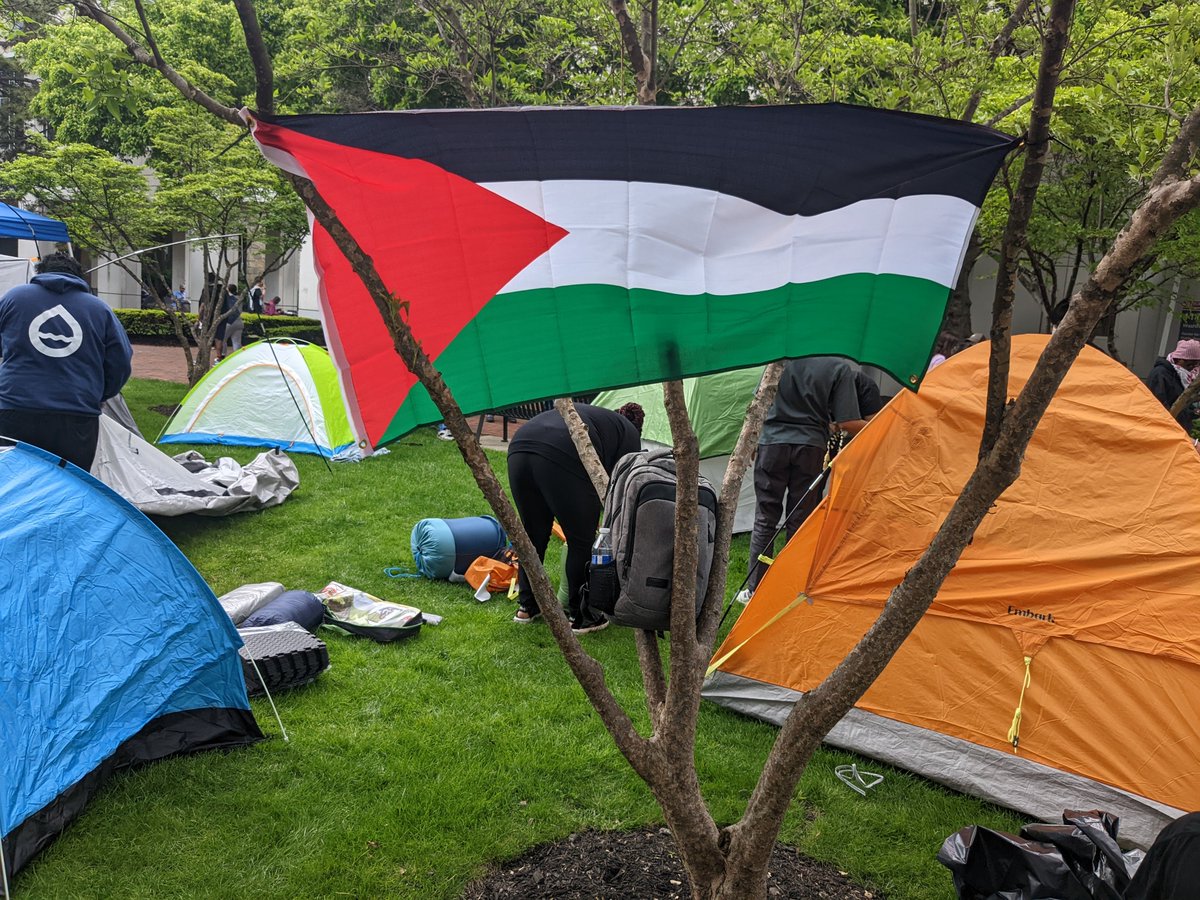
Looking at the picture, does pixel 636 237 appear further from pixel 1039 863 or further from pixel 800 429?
pixel 800 429

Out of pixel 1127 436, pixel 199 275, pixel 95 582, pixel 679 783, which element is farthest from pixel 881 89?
pixel 199 275

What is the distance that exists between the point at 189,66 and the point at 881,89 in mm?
10380

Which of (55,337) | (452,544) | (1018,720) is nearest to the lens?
(1018,720)

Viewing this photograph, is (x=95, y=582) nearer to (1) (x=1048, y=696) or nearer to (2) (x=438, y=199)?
(2) (x=438, y=199)

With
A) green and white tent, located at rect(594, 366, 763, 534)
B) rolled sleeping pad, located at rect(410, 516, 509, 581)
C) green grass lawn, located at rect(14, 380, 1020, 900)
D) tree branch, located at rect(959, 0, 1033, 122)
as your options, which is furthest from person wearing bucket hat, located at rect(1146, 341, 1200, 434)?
rolled sleeping pad, located at rect(410, 516, 509, 581)

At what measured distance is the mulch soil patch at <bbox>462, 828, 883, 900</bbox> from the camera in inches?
114

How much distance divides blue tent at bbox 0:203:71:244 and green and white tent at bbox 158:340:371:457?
2.38 meters

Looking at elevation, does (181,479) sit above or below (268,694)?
below

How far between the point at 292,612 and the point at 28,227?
7151 mm

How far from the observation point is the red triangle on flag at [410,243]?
222 cm

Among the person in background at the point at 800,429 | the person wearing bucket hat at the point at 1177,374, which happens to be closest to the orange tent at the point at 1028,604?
the person in background at the point at 800,429

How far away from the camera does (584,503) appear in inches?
195

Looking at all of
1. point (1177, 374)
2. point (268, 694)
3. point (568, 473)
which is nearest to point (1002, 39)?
point (568, 473)

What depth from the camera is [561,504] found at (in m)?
4.93
